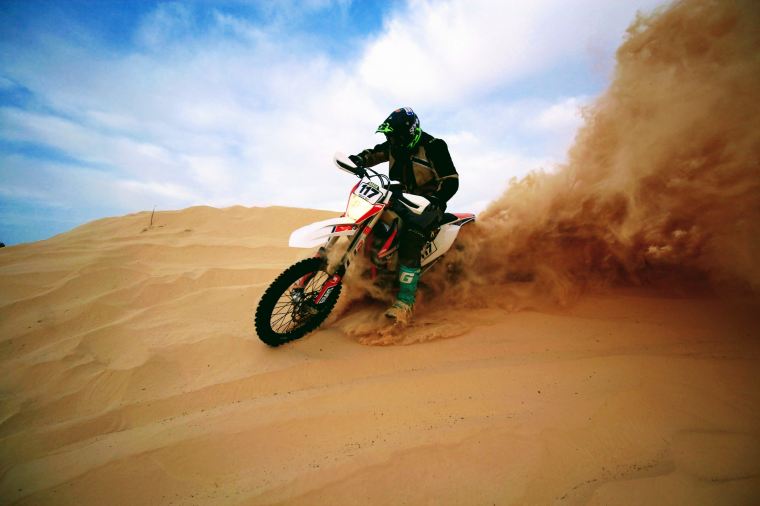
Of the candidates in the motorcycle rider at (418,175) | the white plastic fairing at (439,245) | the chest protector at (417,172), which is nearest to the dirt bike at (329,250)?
the motorcycle rider at (418,175)

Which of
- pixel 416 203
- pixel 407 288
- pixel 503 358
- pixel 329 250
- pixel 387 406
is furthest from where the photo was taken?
pixel 407 288

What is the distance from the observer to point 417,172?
325cm

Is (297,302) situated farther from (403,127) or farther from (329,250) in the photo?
(403,127)

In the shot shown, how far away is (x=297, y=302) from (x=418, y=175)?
63.9 inches

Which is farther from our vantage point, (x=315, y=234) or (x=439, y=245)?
(x=439, y=245)

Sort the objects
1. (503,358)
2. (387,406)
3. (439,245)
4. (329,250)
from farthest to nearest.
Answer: (439,245), (329,250), (503,358), (387,406)

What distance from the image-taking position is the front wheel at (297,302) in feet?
7.91

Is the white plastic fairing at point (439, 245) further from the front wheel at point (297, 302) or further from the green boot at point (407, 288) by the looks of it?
the front wheel at point (297, 302)

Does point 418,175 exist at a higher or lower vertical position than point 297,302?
higher

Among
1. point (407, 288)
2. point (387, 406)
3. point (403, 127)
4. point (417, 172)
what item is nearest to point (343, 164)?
point (403, 127)

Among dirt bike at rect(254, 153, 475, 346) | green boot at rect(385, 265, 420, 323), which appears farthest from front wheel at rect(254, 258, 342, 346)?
green boot at rect(385, 265, 420, 323)

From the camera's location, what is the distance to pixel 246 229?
725 cm

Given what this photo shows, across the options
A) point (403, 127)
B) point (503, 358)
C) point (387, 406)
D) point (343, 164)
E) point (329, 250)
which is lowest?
point (387, 406)

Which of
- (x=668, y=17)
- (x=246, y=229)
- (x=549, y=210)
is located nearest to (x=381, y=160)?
(x=549, y=210)
